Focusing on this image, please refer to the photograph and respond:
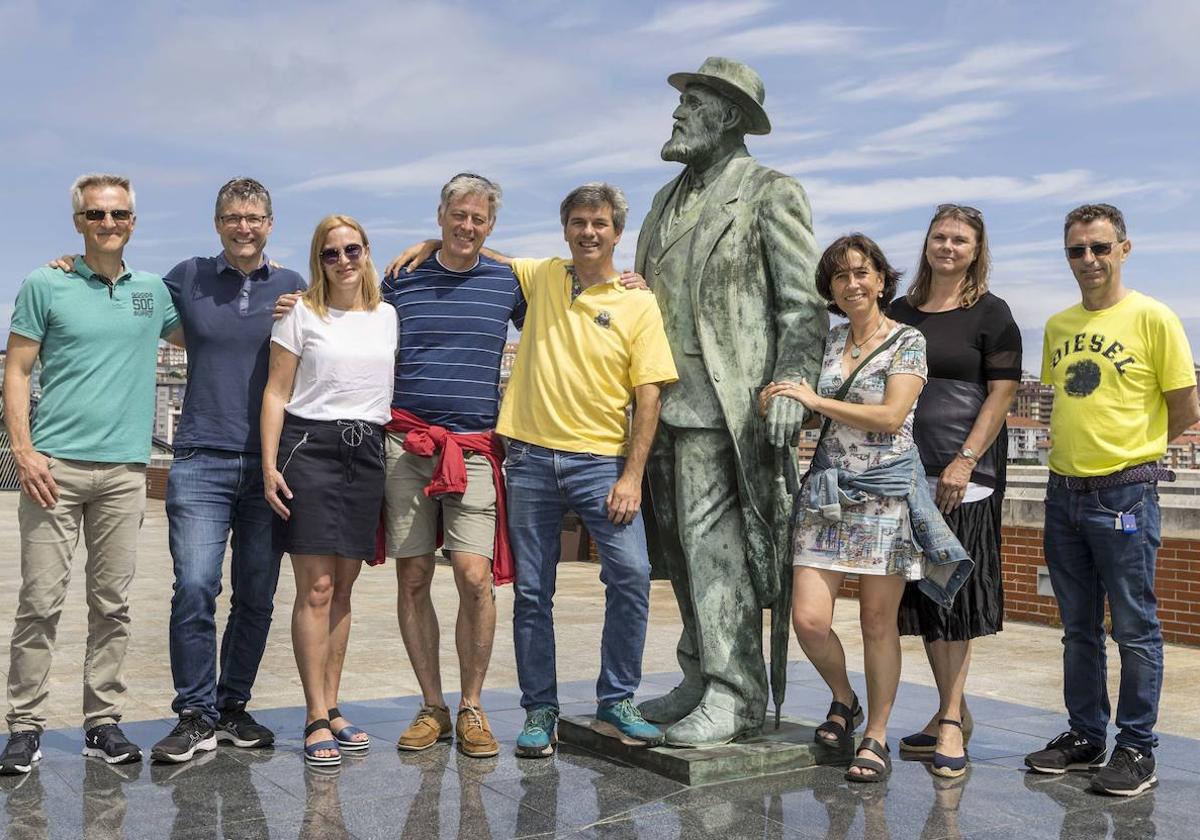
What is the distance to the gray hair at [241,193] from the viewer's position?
15.3 feet

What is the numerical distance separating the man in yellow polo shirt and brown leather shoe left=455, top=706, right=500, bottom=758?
11 cm

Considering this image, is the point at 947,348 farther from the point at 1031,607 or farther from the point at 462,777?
the point at 1031,607

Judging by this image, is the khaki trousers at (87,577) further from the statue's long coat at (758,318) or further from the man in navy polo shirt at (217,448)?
the statue's long coat at (758,318)

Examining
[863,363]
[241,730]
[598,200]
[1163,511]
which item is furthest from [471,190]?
[1163,511]

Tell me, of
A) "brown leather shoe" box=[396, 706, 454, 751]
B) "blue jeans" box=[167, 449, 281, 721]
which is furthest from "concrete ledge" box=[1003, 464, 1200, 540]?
"blue jeans" box=[167, 449, 281, 721]

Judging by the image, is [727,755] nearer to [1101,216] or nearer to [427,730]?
[427,730]

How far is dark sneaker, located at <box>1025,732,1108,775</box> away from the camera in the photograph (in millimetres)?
4512

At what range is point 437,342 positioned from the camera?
4590 millimetres

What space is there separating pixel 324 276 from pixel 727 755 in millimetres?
2137

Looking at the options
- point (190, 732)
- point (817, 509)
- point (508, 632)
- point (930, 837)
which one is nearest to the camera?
point (930, 837)

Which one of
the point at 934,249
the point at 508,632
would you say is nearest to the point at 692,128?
the point at 934,249

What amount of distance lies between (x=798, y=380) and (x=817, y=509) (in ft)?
1.52

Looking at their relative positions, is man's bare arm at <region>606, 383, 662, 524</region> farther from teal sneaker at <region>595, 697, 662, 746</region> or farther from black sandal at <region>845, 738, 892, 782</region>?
black sandal at <region>845, 738, 892, 782</region>

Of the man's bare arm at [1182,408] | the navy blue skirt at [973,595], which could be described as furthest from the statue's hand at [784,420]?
the man's bare arm at [1182,408]
